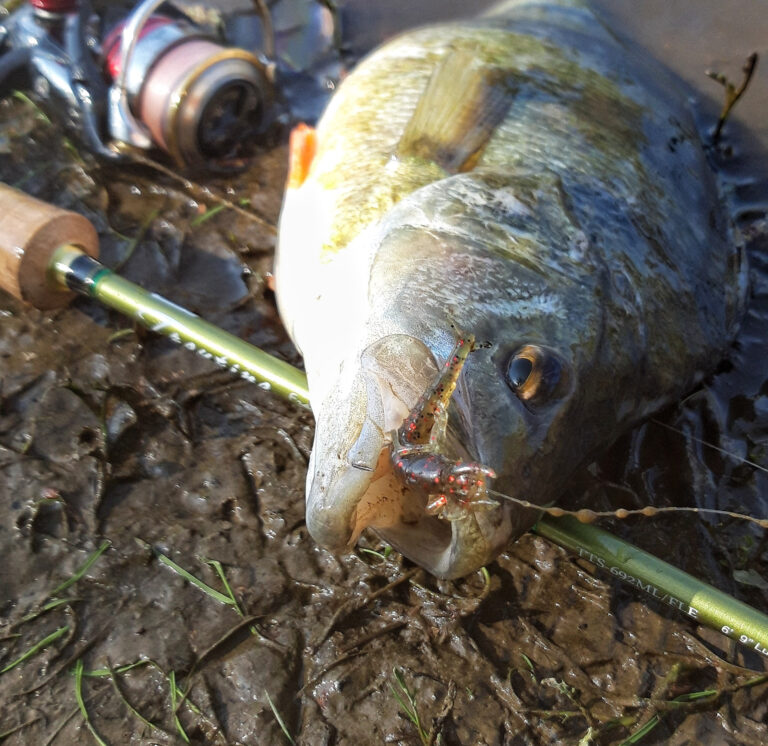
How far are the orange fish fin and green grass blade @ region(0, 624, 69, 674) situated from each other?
1.97 metres

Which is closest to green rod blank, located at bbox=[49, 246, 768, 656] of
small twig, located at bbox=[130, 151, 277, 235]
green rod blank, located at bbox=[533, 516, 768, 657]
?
green rod blank, located at bbox=[533, 516, 768, 657]

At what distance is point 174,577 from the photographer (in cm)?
259

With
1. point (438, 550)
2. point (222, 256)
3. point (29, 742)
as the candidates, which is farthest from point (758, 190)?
point (29, 742)

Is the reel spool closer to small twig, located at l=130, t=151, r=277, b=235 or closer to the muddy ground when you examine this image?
small twig, located at l=130, t=151, r=277, b=235

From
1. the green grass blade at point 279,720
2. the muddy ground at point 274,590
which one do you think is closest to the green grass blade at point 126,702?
the muddy ground at point 274,590

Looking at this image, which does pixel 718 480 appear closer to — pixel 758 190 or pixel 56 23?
pixel 758 190

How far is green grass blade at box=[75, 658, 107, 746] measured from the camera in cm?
219

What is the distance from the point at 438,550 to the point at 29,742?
1326mm

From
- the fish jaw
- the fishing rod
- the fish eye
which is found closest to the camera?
the fish jaw

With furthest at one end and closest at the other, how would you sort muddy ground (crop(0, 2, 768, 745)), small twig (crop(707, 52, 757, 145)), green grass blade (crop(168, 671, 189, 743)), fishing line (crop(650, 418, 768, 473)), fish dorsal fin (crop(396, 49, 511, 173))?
1. small twig (crop(707, 52, 757, 145))
2. fishing line (crop(650, 418, 768, 473))
3. fish dorsal fin (crop(396, 49, 511, 173))
4. muddy ground (crop(0, 2, 768, 745))
5. green grass blade (crop(168, 671, 189, 743))

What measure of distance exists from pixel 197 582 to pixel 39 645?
511mm

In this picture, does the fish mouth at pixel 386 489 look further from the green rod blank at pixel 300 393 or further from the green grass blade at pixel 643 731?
the green grass blade at pixel 643 731

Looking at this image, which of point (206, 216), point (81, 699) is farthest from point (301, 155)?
point (81, 699)

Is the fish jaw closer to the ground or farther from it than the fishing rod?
farther from it
